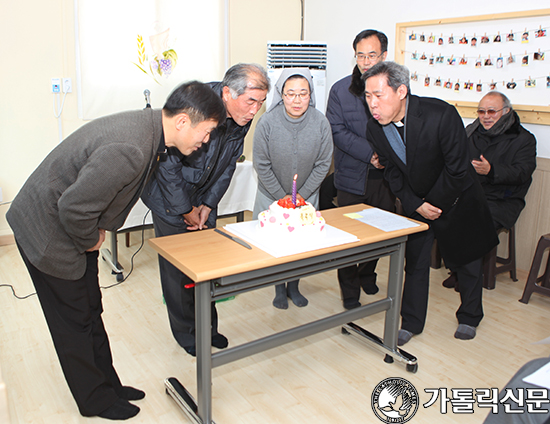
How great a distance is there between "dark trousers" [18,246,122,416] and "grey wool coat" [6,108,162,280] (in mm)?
78

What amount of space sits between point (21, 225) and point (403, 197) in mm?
1814

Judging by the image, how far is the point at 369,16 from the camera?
4488 mm

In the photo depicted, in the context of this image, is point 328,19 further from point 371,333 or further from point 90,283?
point 90,283

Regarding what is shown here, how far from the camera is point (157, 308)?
3.04m

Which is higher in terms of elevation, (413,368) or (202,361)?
(202,361)

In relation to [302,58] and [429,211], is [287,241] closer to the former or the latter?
[429,211]

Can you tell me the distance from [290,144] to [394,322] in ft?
3.71

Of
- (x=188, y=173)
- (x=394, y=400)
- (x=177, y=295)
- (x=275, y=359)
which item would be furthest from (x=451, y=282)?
(x=188, y=173)

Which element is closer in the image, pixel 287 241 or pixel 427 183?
pixel 287 241

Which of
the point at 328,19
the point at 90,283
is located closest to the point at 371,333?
the point at 90,283

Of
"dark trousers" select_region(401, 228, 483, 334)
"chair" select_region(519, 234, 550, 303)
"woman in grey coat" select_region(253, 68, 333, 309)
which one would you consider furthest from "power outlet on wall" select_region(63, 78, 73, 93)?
"chair" select_region(519, 234, 550, 303)

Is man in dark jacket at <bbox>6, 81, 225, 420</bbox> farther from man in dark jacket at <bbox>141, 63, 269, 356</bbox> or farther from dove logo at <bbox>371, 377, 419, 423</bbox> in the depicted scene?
dove logo at <bbox>371, 377, 419, 423</bbox>

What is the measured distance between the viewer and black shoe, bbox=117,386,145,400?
2129 millimetres

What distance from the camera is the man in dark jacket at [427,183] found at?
229 centimetres
